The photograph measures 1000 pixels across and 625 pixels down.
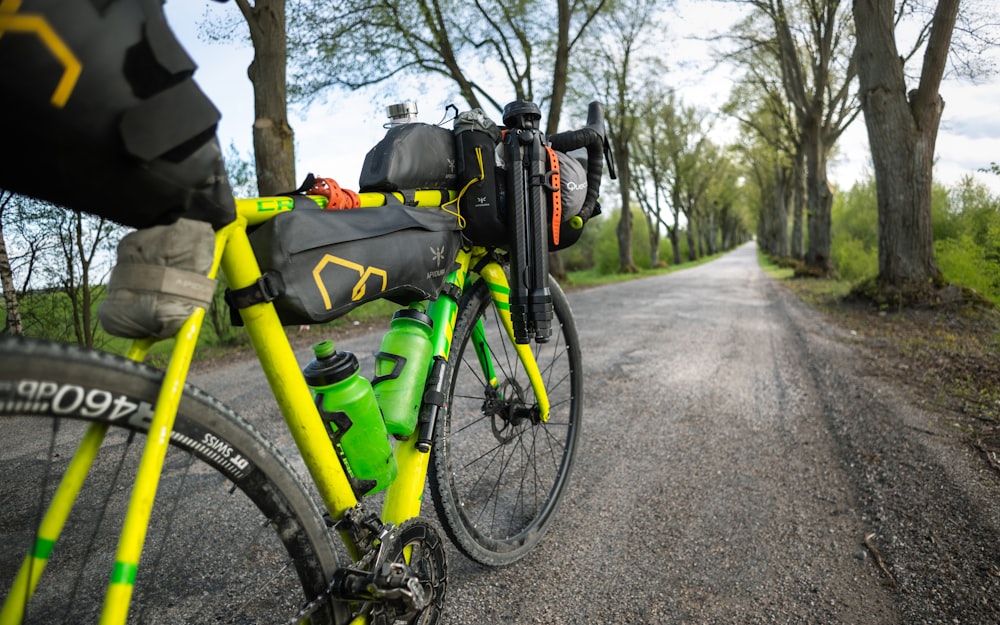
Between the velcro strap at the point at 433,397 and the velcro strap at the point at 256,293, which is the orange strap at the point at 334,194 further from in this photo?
the velcro strap at the point at 433,397

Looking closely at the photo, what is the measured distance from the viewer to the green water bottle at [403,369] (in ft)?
5.28

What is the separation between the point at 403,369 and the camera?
1.67 m

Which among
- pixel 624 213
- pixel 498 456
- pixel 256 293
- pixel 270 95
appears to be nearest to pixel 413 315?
pixel 256 293

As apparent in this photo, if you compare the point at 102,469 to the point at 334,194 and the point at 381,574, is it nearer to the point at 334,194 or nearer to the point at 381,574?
the point at 381,574

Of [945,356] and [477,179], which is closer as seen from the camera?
[477,179]

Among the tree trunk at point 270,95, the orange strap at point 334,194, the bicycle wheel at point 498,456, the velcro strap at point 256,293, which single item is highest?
the tree trunk at point 270,95

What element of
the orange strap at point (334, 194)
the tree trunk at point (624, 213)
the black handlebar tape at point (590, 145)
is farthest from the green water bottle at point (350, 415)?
the tree trunk at point (624, 213)

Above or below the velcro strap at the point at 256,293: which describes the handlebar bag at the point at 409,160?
above

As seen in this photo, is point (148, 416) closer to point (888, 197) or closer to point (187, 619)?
point (187, 619)

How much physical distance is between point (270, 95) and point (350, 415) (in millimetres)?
7174

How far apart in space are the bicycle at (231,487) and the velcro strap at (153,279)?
7cm

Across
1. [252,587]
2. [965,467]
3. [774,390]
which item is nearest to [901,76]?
[774,390]

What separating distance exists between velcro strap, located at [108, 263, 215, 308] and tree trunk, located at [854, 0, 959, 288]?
32.6 feet

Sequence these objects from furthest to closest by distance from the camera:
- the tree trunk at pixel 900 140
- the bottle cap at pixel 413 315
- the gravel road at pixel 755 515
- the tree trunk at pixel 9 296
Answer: the tree trunk at pixel 900 140 < the tree trunk at pixel 9 296 < the gravel road at pixel 755 515 < the bottle cap at pixel 413 315
